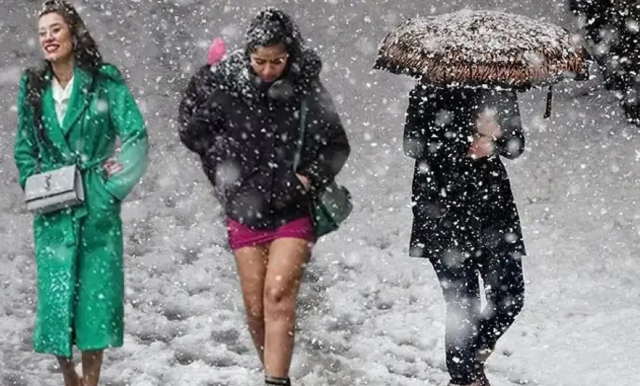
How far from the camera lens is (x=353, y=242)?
38.2 feet

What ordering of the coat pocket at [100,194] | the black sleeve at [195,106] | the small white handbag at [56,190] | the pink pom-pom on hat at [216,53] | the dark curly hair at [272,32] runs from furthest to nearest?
1. the pink pom-pom on hat at [216,53]
2. the black sleeve at [195,106]
3. the coat pocket at [100,194]
4. the small white handbag at [56,190]
5. the dark curly hair at [272,32]

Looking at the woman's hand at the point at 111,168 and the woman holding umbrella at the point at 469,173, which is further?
the woman holding umbrella at the point at 469,173

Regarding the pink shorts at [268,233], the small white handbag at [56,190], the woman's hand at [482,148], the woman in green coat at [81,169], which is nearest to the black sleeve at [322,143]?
the pink shorts at [268,233]

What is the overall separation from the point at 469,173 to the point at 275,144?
105cm

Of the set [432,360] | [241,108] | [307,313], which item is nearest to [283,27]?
[241,108]

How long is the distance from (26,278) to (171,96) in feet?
21.4

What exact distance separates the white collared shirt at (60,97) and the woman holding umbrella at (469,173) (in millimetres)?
1689

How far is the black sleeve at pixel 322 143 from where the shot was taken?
6.46m

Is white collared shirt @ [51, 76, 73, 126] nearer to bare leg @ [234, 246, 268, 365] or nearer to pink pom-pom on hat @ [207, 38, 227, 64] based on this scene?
pink pom-pom on hat @ [207, 38, 227, 64]

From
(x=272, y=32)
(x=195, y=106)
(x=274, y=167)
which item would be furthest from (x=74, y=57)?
(x=274, y=167)

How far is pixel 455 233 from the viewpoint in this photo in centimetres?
682

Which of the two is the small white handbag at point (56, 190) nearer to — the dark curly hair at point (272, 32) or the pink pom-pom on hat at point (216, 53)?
the pink pom-pom on hat at point (216, 53)

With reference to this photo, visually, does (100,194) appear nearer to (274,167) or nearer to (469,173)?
(274,167)

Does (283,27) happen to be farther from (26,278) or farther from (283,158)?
(26,278)
